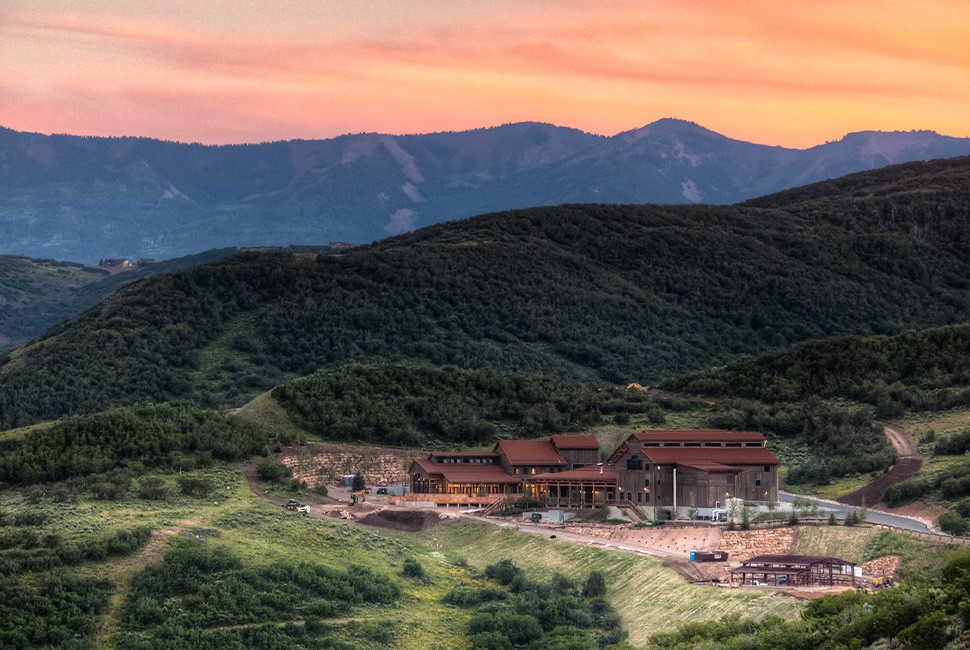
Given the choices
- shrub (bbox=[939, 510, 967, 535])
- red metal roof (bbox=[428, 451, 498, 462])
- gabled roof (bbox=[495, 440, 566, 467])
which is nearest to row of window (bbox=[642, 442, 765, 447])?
gabled roof (bbox=[495, 440, 566, 467])

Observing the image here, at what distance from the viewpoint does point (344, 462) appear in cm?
9169

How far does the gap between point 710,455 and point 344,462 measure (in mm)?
22719

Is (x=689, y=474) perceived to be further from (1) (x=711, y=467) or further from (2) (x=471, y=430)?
(2) (x=471, y=430)

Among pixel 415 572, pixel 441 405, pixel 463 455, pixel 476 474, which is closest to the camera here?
pixel 415 572

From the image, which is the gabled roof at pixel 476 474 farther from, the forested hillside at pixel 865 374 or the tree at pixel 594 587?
the forested hillside at pixel 865 374

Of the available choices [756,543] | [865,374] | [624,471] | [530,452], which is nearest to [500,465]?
[530,452]

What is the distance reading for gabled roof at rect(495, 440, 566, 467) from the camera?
281ft

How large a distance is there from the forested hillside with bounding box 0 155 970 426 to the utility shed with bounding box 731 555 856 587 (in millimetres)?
67948

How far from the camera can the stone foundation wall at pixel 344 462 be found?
89.2 metres

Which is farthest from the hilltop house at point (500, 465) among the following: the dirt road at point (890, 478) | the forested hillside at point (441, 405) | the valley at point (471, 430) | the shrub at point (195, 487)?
the dirt road at point (890, 478)

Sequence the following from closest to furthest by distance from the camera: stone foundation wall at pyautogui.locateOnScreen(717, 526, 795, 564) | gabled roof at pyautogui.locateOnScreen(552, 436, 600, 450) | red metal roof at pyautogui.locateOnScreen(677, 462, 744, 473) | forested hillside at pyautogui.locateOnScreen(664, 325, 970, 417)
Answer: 1. stone foundation wall at pyautogui.locateOnScreen(717, 526, 795, 564)
2. red metal roof at pyautogui.locateOnScreen(677, 462, 744, 473)
3. gabled roof at pyautogui.locateOnScreen(552, 436, 600, 450)
4. forested hillside at pyautogui.locateOnScreen(664, 325, 970, 417)

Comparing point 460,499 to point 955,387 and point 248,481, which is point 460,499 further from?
point 955,387

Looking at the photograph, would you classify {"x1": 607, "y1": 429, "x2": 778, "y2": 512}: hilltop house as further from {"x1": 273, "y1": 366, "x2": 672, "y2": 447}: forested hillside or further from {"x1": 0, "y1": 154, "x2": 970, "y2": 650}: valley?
{"x1": 273, "y1": 366, "x2": 672, "y2": 447}: forested hillside

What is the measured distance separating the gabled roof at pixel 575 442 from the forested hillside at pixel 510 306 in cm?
4058
